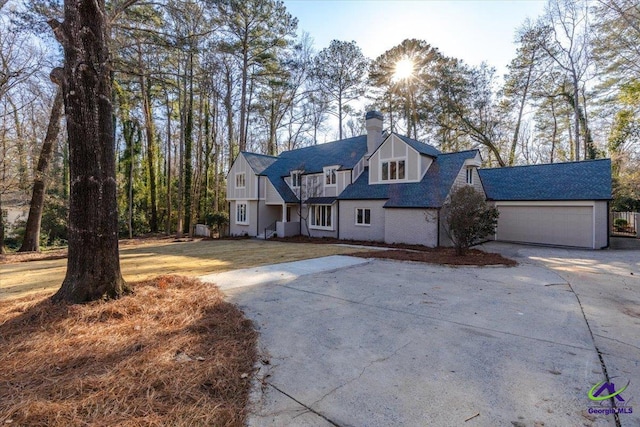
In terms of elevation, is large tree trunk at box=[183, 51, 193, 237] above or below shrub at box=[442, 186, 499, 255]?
above

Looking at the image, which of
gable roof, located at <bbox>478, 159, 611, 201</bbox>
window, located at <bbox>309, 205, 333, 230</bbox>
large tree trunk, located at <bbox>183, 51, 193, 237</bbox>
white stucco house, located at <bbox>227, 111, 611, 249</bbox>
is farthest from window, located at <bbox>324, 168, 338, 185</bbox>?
large tree trunk, located at <bbox>183, 51, 193, 237</bbox>

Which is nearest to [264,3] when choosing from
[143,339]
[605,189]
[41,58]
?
[41,58]

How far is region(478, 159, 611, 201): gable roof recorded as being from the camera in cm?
1472

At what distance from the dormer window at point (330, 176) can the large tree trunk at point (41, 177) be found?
535 inches

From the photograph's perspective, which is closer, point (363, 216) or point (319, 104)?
point (363, 216)

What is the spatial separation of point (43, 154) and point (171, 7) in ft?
35.7

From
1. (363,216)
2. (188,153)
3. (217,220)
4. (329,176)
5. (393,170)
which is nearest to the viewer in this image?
(393,170)

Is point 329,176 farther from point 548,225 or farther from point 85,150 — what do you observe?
point 85,150

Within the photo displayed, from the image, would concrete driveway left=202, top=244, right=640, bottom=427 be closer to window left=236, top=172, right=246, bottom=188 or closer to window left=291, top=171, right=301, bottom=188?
window left=291, top=171, right=301, bottom=188

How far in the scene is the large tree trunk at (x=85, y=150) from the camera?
4.57 meters

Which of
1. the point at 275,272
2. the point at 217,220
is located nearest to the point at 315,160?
A: the point at 217,220

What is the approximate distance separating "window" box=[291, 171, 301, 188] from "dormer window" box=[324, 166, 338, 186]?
206 cm

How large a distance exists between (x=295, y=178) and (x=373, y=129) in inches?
240

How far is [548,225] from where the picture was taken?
15.6m
